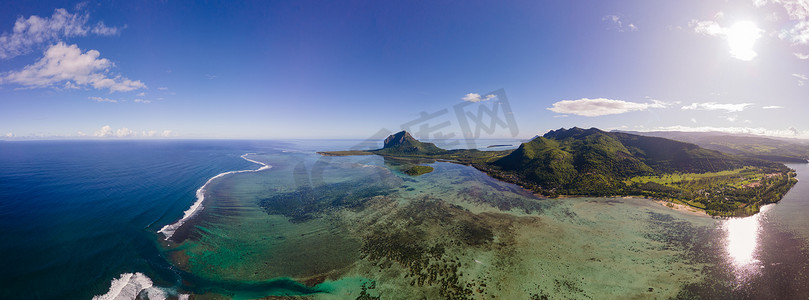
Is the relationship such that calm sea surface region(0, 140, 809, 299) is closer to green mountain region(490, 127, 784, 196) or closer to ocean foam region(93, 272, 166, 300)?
ocean foam region(93, 272, 166, 300)

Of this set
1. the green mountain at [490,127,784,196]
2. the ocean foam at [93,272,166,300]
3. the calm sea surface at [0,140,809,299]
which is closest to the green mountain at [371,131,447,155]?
the green mountain at [490,127,784,196]

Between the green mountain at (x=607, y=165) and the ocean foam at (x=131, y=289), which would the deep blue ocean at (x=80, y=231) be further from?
the green mountain at (x=607, y=165)

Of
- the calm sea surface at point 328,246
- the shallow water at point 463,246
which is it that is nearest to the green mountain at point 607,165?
the shallow water at point 463,246

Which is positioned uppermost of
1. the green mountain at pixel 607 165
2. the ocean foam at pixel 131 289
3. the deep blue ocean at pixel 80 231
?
the green mountain at pixel 607 165

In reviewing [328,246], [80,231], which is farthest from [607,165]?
[80,231]

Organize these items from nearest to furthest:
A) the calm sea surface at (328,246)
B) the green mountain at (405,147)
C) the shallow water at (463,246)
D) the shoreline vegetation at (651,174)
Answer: the calm sea surface at (328,246), the shallow water at (463,246), the shoreline vegetation at (651,174), the green mountain at (405,147)

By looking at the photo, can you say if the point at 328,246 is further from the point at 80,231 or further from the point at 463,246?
the point at 80,231
